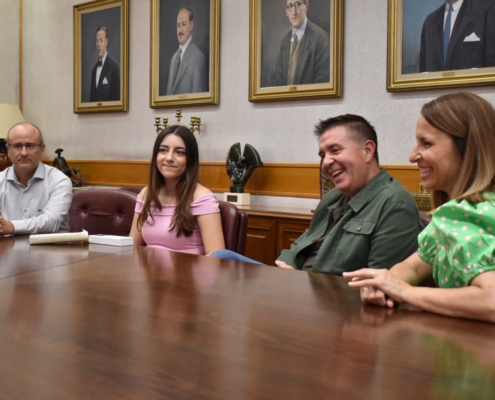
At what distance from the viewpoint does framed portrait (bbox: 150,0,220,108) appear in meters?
5.04

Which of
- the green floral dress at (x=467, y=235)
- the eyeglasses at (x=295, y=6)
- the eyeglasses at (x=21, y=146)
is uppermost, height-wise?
the eyeglasses at (x=295, y=6)

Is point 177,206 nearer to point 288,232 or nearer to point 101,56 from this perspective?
point 288,232

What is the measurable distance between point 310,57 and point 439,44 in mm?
1012

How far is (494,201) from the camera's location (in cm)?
137

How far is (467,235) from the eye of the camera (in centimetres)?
135

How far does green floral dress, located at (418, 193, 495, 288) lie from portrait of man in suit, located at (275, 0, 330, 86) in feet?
10.2

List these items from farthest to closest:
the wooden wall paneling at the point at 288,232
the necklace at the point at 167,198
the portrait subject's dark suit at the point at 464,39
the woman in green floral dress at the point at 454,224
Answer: the wooden wall paneling at the point at 288,232 < the portrait subject's dark suit at the point at 464,39 < the necklace at the point at 167,198 < the woman in green floral dress at the point at 454,224

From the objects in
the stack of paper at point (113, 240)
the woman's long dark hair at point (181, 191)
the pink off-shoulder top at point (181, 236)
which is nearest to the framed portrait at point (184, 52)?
the woman's long dark hair at point (181, 191)

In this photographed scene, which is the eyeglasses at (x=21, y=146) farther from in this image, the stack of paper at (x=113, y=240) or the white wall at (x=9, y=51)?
the white wall at (x=9, y=51)

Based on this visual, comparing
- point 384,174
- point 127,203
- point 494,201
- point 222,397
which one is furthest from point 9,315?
point 127,203

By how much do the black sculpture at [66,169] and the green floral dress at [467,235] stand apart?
5033mm

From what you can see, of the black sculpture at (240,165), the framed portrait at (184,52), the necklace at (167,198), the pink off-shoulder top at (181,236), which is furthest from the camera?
the framed portrait at (184,52)

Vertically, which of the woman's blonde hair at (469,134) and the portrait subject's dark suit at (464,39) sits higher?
the portrait subject's dark suit at (464,39)

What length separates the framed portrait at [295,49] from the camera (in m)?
4.31
